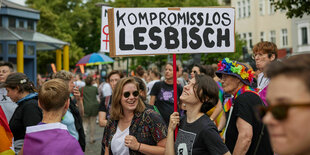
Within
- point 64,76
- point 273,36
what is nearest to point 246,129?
point 64,76

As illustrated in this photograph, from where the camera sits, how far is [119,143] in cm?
398

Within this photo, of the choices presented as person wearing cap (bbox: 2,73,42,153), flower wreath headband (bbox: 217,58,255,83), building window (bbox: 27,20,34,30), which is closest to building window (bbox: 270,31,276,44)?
building window (bbox: 27,20,34,30)

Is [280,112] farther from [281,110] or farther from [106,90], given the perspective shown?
[106,90]

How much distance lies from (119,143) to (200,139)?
3.10ft

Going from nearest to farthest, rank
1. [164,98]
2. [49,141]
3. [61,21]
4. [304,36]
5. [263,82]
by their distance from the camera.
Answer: [49,141] < [263,82] < [164,98] < [304,36] < [61,21]

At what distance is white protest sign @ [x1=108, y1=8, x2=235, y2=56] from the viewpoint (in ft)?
15.3

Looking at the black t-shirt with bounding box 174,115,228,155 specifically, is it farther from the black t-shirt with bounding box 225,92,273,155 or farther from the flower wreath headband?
the flower wreath headband

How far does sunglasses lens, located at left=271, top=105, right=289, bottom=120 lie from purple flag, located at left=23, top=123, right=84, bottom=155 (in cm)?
200

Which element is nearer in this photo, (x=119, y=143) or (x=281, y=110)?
(x=281, y=110)

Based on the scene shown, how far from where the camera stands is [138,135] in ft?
13.0

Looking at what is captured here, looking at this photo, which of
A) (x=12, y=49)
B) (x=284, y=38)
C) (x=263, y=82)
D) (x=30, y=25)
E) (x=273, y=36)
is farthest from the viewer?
(x=273, y=36)

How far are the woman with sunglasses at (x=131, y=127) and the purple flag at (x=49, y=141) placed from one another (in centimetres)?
81

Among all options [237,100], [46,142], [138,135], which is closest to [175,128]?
[138,135]

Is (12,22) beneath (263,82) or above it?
above
